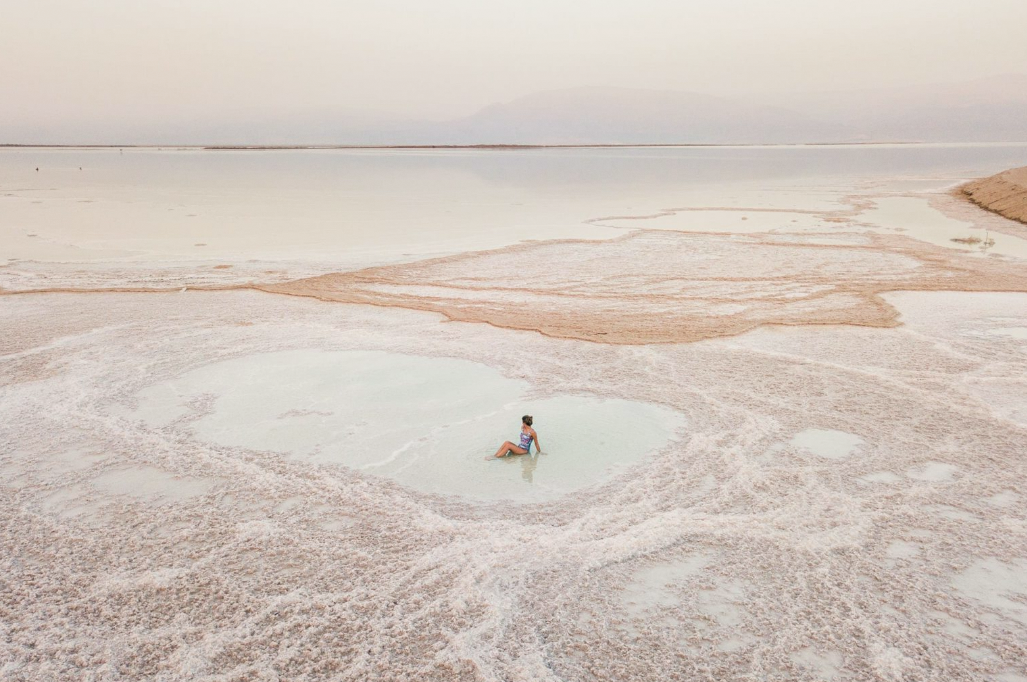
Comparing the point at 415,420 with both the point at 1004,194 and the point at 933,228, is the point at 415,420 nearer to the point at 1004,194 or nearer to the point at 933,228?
the point at 933,228

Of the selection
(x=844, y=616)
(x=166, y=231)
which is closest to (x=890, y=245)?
(x=844, y=616)

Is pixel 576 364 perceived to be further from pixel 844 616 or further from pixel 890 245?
pixel 890 245

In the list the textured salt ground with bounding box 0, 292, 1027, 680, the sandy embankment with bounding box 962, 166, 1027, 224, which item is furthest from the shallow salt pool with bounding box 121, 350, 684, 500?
the sandy embankment with bounding box 962, 166, 1027, 224

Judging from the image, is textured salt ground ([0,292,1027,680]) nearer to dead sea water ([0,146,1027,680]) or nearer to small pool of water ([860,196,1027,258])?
dead sea water ([0,146,1027,680])

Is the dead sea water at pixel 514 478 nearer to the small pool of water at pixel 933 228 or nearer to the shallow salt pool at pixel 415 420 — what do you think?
the shallow salt pool at pixel 415 420

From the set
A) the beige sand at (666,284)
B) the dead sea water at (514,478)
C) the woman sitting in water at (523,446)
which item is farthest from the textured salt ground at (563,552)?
the beige sand at (666,284)

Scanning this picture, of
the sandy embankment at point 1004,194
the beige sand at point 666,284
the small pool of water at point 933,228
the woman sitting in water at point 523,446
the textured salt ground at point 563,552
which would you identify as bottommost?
the textured salt ground at point 563,552

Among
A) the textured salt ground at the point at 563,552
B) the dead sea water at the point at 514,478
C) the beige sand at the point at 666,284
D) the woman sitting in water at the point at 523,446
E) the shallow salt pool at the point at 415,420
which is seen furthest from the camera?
the beige sand at the point at 666,284
